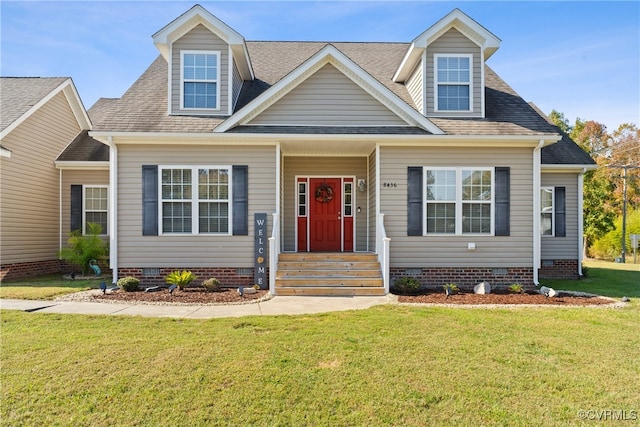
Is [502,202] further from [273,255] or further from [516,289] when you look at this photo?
[273,255]

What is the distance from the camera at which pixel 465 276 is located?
9.85 metres

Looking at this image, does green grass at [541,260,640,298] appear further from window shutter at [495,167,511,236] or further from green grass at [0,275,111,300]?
green grass at [0,275,111,300]

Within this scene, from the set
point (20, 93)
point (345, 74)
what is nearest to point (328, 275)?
point (345, 74)

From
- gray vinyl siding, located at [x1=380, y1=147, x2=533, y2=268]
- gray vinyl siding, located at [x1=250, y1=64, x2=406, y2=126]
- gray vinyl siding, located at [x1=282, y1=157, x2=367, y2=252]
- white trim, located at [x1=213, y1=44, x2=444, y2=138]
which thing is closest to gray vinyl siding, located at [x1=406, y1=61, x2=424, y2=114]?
white trim, located at [x1=213, y1=44, x2=444, y2=138]

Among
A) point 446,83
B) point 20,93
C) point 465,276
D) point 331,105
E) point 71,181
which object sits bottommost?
point 465,276

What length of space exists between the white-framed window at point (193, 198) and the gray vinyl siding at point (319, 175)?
7.38ft

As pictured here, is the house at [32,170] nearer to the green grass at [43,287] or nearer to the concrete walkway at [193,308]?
the green grass at [43,287]

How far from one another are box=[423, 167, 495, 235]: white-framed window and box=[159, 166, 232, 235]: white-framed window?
16.2 ft

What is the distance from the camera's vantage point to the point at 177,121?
32.2 ft

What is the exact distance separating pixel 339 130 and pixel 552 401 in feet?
24.0

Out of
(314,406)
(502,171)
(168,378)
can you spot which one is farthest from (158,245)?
(502,171)

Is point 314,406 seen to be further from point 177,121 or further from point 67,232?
point 67,232

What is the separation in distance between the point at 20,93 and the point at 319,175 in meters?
9.19

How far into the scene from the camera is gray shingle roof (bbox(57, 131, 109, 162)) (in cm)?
1226
